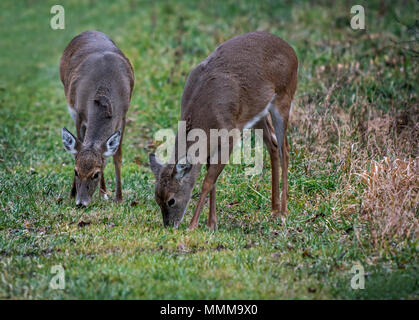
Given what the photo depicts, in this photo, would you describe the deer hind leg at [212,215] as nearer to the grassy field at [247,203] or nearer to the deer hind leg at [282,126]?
the grassy field at [247,203]

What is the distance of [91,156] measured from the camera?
763cm

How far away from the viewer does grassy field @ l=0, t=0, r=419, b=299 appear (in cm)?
523

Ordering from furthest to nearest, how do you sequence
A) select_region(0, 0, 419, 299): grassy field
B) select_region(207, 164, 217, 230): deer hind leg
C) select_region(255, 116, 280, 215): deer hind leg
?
1. select_region(255, 116, 280, 215): deer hind leg
2. select_region(207, 164, 217, 230): deer hind leg
3. select_region(0, 0, 419, 299): grassy field

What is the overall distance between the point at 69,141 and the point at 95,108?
736 mm

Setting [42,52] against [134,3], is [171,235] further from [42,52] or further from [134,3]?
[134,3]

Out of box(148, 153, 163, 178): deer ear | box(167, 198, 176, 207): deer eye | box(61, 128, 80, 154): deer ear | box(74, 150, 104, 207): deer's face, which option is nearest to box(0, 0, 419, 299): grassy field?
box(74, 150, 104, 207): deer's face

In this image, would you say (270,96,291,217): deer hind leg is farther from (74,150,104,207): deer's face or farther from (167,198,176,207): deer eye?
(74,150,104,207): deer's face

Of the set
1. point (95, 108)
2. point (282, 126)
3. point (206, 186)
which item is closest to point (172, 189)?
point (206, 186)

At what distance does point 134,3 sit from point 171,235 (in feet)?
57.6

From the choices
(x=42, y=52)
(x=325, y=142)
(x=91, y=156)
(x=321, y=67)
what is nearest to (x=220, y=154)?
(x=91, y=156)

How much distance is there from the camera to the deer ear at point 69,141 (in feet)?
24.5
